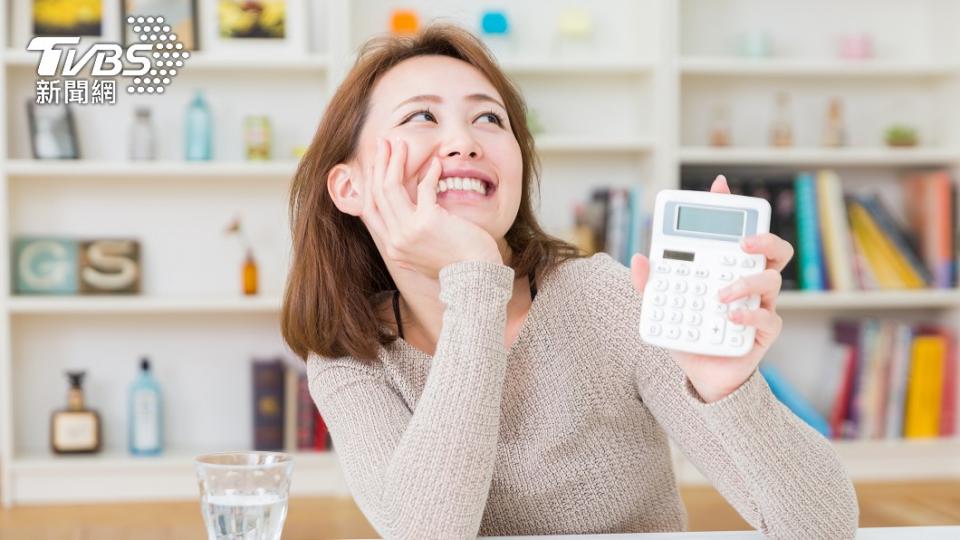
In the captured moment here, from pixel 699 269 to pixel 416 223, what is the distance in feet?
1.14

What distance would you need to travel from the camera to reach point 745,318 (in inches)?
36.4

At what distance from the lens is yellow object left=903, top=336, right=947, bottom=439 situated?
335cm

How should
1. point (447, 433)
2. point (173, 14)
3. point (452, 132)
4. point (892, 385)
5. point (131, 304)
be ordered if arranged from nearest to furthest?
point (447, 433) < point (452, 132) < point (131, 304) < point (173, 14) < point (892, 385)

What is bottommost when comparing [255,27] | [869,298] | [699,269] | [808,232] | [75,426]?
[75,426]

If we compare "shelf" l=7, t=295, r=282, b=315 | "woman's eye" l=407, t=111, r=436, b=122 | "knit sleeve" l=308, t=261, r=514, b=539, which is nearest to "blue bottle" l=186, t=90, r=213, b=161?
"shelf" l=7, t=295, r=282, b=315

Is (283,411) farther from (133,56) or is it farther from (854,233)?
(854,233)

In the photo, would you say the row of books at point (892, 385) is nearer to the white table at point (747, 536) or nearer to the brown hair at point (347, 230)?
the brown hair at point (347, 230)

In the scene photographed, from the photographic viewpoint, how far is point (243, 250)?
3.35m

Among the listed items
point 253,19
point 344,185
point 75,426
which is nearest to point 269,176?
point 253,19

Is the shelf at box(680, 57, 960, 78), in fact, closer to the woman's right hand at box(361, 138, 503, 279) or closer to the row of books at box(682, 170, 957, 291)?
the row of books at box(682, 170, 957, 291)

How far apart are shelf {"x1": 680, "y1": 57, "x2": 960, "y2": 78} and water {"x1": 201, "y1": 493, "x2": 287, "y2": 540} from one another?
8.34 feet

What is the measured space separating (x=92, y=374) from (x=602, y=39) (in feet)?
6.37

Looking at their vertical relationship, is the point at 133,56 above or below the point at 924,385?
above

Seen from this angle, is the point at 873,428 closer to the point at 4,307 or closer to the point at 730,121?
the point at 730,121
